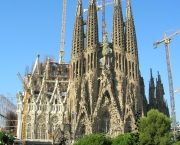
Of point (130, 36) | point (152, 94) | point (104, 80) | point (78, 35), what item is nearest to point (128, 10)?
point (130, 36)

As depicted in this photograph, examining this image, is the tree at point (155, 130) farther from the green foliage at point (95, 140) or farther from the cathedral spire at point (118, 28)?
the cathedral spire at point (118, 28)

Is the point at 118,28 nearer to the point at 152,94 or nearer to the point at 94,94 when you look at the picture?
the point at 94,94

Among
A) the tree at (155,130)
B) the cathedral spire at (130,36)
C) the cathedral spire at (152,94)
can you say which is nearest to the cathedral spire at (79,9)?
the cathedral spire at (130,36)

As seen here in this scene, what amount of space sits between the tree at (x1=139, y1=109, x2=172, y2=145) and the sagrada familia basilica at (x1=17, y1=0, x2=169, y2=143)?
1858cm

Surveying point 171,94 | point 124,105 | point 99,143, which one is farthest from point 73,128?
point 171,94

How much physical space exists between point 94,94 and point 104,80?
11.4 ft

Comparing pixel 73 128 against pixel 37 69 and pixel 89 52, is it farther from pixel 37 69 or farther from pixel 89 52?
pixel 37 69

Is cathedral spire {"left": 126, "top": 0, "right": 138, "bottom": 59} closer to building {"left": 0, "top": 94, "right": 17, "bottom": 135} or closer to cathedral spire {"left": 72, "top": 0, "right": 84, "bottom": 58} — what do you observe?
cathedral spire {"left": 72, "top": 0, "right": 84, "bottom": 58}

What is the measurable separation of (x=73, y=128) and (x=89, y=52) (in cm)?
1641

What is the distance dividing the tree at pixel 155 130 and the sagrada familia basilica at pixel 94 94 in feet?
61.0

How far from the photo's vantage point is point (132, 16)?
→ 7281 cm

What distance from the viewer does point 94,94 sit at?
63.8 meters

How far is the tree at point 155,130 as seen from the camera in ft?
130

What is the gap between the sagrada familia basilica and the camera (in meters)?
61.4
